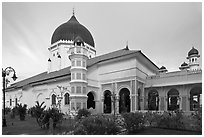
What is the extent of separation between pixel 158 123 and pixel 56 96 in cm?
1595

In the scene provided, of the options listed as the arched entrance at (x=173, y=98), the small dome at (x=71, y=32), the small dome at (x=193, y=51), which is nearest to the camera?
the arched entrance at (x=173, y=98)

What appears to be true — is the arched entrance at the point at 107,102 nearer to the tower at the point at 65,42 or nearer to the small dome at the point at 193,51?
the tower at the point at 65,42

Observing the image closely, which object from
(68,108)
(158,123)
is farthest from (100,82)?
(158,123)

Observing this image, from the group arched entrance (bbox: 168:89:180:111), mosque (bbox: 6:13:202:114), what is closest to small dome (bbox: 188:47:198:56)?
mosque (bbox: 6:13:202:114)

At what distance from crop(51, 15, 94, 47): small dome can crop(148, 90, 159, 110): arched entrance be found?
553 inches

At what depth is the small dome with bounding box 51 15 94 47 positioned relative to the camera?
31656 millimetres

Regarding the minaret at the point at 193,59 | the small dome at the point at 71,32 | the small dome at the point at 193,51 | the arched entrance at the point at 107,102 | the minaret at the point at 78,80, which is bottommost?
the arched entrance at the point at 107,102

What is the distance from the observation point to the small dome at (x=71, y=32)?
31.7 meters

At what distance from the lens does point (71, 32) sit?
31.7 m

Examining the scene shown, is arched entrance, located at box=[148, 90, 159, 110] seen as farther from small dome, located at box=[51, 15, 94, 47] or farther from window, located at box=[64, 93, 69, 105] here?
small dome, located at box=[51, 15, 94, 47]

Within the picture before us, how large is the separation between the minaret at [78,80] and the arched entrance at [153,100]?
7122mm

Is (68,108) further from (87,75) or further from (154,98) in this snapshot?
(154,98)

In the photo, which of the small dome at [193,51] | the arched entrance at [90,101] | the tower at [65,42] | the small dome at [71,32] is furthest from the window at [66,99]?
the small dome at [193,51]

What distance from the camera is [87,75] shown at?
72.9 ft
